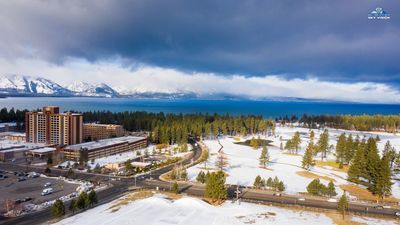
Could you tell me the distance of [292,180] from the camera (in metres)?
63.3

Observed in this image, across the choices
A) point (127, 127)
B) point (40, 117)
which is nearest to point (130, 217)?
point (40, 117)

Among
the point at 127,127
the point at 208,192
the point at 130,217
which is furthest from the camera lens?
the point at 127,127

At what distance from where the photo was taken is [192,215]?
39875mm

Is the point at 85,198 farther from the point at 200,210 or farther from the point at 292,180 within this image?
the point at 292,180

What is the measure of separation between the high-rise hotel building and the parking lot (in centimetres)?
3159

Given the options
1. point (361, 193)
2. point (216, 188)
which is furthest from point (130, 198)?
point (361, 193)

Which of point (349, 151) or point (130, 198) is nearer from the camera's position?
point (130, 198)

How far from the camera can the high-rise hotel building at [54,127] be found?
94.8 meters

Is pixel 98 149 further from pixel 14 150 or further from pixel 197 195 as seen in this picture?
pixel 197 195

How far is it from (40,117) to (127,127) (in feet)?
130

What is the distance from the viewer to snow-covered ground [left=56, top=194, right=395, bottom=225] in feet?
124

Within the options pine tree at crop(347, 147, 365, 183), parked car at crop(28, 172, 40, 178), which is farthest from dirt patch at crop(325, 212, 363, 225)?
parked car at crop(28, 172, 40, 178)

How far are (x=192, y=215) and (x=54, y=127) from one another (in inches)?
2767

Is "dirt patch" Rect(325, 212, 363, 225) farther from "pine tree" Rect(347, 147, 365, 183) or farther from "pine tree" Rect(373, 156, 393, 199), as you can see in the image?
"pine tree" Rect(347, 147, 365, 183)
